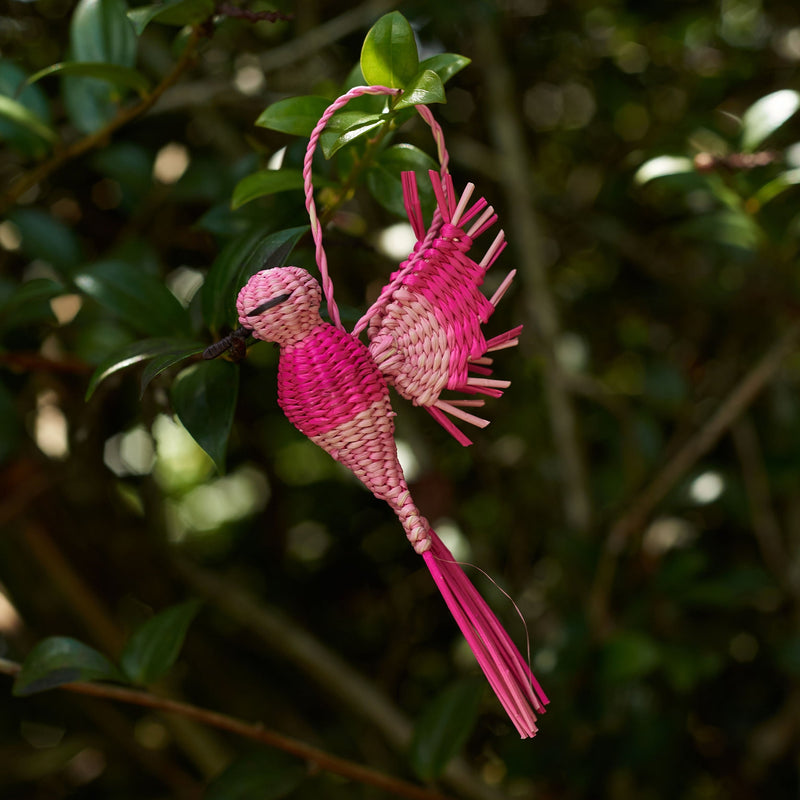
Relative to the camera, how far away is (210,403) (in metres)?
0.41

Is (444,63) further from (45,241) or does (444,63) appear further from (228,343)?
(45,241)

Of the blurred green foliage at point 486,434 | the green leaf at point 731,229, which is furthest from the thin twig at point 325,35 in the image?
the green leaf at point 731,229

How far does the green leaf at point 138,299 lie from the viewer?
50 cm

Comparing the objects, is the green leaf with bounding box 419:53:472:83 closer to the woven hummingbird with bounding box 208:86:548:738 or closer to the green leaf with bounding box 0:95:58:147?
the woven hummingbird with bounding box 208:86:548:738

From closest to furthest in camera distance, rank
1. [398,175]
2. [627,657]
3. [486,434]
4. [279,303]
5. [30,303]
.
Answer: [279,303] < [398,175] < [30,303] < [627,657] < [486,434]

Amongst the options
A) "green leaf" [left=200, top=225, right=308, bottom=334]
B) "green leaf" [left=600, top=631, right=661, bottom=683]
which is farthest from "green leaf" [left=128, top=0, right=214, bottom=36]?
"green leaf" [left=600, top=631, right=661, bottom=683]

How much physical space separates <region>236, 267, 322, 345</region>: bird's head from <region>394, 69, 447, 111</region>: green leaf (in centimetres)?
9

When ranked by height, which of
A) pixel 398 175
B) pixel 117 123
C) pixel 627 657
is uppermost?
pixel 117 123

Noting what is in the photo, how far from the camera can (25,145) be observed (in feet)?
1.92

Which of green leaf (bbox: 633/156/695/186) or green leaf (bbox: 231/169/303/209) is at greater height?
green leaf (bbox: 231/169/303/209)

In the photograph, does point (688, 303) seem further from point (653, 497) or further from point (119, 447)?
point (119, 447)

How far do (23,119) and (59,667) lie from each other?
38cm

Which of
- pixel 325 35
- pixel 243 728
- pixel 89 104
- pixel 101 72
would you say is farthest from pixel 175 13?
pixel 243 728

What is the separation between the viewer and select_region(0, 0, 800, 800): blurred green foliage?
2.19 ft
